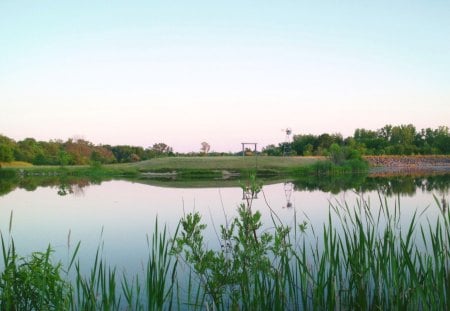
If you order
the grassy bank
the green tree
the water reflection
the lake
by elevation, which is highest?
the green tree

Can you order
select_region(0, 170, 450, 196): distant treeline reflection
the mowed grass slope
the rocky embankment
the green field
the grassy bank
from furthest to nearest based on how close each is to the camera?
the rocky embankment
the mowed grass slope
the green field
the grassy bank
select_region(0, 170, 450, 196): distant treeline reflection

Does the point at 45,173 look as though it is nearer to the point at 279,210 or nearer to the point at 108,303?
the point at 279,210

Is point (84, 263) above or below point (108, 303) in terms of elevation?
below

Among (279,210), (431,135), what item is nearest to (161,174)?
(279,210)

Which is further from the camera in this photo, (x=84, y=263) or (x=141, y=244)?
(x=141, y=244)

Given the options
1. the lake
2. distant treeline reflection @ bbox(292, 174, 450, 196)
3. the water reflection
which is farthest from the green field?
the lake

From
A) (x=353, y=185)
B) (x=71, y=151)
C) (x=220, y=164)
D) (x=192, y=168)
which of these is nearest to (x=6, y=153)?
(x=71, y=151)

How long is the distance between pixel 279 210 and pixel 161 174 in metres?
33.1

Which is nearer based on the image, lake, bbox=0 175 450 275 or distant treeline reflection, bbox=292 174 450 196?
lake, bbox=0 175 450 275

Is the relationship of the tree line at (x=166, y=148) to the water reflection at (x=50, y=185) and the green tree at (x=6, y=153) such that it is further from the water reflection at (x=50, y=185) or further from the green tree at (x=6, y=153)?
the water reflection at (x=50, y=185)

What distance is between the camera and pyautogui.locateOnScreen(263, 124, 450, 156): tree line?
214 feet

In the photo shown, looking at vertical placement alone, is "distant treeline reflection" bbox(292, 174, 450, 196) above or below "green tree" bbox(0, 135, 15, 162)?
below

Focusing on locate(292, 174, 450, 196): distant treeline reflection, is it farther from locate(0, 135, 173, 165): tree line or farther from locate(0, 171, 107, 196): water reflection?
locate(0, 135, 173, 165): tree line

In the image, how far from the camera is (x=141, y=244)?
35.0 feet
